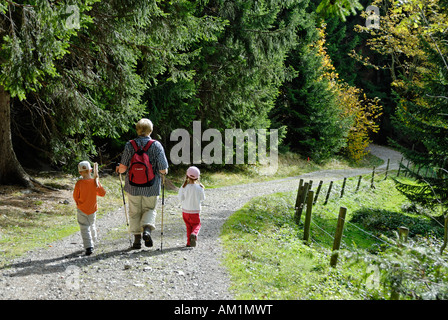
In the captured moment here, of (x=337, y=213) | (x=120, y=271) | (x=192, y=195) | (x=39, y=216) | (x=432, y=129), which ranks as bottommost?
(x=337, y=213)

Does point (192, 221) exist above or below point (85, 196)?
below

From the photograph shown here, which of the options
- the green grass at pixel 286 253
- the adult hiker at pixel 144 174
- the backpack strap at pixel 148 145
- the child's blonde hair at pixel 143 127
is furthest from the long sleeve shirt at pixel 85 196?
the green grass at pixel 286 253

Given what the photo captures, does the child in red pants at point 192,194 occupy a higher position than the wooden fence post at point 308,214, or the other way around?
the child in red pants at point 192,194

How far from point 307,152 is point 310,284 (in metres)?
24.9

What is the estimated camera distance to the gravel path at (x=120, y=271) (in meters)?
4.92

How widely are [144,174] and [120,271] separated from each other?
1.64 meters

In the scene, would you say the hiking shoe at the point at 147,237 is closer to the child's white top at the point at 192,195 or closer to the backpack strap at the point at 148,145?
the child's white top at the point at 192,195

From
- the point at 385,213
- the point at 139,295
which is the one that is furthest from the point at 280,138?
the point at 139,295

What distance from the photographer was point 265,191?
17.4m

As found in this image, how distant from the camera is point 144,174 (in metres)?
6.44

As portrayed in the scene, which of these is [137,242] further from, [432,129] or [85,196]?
[432,129]

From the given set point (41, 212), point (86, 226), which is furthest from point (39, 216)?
point (86, 226)

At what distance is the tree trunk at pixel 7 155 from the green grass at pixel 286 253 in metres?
6.72

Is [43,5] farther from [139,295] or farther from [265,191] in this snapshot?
[265,191]
